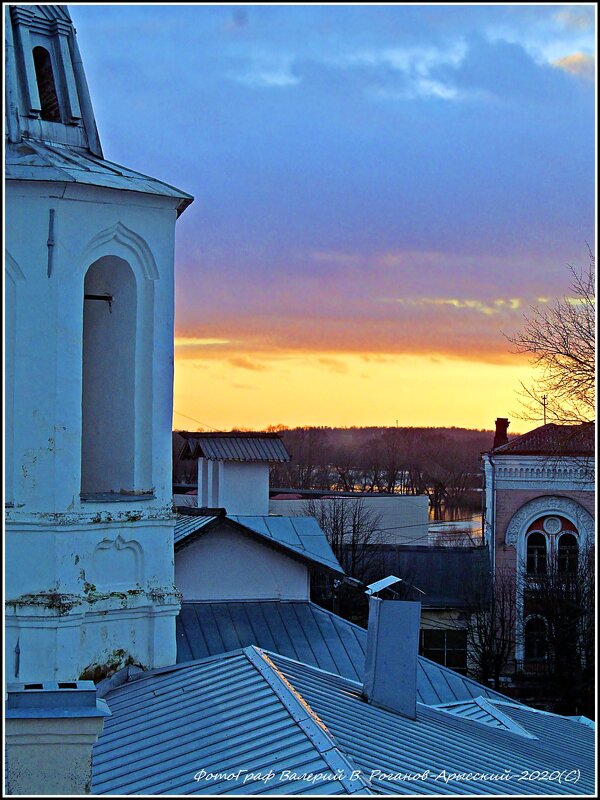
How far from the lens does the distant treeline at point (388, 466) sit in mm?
97062

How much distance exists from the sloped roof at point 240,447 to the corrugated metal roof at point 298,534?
5526mm

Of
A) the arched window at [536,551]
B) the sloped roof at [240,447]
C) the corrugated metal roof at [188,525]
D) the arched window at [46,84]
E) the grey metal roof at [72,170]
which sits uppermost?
the arched window at [46,84]

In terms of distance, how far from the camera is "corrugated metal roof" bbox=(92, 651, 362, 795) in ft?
22.7

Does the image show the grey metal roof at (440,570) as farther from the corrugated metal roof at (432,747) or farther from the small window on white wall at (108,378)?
the small window on white wall at (108,378)

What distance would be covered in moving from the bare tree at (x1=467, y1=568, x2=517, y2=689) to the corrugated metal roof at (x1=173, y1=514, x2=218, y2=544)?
17.9 meters

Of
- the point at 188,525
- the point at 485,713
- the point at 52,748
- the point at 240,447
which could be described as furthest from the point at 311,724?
the point at 240,447

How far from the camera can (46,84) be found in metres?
11.4

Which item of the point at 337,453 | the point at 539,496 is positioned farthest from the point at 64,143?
the point at 337,453

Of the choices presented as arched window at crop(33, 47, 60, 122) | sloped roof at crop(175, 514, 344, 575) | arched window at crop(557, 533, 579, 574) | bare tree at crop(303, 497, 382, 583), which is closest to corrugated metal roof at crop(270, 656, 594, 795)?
sloped roof at crop(175, 514, 344, 575)

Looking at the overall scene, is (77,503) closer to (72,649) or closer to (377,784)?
(72,649)

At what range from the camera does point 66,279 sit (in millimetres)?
10445

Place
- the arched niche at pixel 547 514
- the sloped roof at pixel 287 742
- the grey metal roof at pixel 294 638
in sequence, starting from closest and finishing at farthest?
1. the sloped roof at pixel 287 742
2. the grey metal roof at pixel 294 638
3. the arched niche at pixel 547 514

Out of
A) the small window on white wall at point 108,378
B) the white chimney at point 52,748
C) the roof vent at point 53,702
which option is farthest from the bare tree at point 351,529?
the white chimney at point 52,748

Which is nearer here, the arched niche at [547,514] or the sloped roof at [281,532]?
the sloped roof at [281,532]
